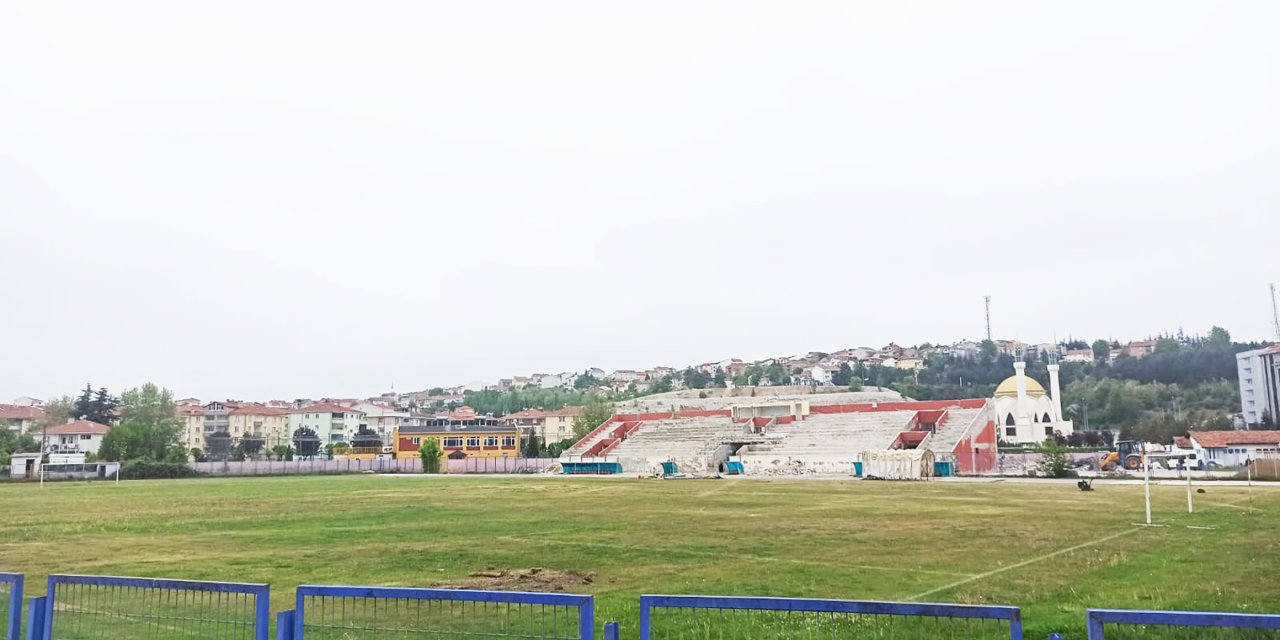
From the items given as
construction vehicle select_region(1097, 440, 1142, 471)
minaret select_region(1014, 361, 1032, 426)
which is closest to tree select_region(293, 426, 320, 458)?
minaret select_region(1014, 361, 1032, 426)

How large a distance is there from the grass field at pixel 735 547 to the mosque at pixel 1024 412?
217 feet

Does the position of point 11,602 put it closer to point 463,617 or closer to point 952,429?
point 463,617

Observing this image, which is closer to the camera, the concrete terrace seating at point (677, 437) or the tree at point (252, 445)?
the concrete terrace seating at point (677, 437)

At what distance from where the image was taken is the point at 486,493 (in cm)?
4125

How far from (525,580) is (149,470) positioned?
2870 inches

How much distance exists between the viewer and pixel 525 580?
14.0 meters

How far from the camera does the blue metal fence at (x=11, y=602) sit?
745 cm

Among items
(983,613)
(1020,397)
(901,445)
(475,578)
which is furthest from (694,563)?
(1020,397)

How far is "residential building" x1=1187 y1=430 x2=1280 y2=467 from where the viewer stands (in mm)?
67000

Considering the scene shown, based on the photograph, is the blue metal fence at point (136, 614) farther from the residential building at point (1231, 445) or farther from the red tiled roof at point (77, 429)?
the red tiled roof at point (77, 429)

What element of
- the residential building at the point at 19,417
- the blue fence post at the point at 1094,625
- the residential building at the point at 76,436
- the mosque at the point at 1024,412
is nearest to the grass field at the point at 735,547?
the blue fence post at the point at 1094,625

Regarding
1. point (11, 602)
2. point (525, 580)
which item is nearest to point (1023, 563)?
point (525, 580)

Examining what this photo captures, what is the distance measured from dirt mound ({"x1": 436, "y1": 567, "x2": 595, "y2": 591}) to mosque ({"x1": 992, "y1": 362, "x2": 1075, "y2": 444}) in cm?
9250

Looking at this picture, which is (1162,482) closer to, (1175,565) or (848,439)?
(848,439)
